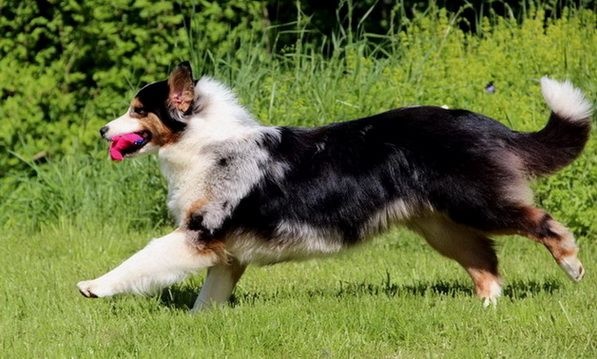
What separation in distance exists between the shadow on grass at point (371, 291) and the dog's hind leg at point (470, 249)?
4.3 inches

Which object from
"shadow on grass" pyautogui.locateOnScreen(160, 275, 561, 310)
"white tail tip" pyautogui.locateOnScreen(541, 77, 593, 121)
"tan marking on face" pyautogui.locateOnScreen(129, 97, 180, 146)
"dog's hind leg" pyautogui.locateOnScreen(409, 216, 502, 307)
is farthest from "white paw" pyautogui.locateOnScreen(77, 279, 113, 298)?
"white tail tip" pyautogui.locateOnScreen(541, 77, 593, 121)

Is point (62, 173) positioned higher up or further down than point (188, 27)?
further down

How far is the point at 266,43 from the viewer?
1095cm

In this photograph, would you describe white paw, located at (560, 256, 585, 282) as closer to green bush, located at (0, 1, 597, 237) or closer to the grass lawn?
the grass lawn

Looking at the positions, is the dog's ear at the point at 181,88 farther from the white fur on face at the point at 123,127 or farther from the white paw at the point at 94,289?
the white paw at the point at 94,289

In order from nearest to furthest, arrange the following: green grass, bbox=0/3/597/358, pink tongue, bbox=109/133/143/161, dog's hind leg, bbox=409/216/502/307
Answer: green grass, bbox=0/3/597/358 < pink tongue, bbox=109/133/143/161 < dog's hind leg, bbox=409/216/502/307

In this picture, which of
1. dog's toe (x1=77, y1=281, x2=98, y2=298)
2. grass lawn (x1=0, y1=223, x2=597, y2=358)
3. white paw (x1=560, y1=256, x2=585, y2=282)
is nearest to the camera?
grass lawn (x1=0, y1=223, x2=597, y2=358)

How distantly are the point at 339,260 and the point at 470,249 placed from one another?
1576mm

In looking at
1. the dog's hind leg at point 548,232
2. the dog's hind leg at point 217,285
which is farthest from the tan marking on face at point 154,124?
the dog's hind leg at point 548,232

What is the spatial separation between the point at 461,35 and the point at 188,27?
252 centimetres

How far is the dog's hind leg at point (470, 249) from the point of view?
6438 mm

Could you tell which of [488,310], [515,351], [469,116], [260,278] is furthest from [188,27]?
[515,351]

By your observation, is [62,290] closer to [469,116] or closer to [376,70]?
[469,116]

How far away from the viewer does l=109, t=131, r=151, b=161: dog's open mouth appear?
6285mm
